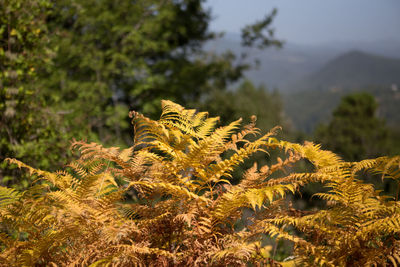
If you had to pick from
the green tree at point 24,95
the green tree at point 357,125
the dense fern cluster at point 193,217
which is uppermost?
the green tree at point 357,125

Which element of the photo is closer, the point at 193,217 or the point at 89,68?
the point at 193,217

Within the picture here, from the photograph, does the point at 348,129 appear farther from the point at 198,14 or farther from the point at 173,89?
the point at 173,89

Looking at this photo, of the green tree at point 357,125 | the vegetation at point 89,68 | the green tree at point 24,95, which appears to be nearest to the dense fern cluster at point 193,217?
the vegetation at point 89,68

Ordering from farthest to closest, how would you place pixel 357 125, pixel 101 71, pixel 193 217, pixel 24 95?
pixel 357 125 < pixel 101 71 < pixel 24 95 < pixel 193 217

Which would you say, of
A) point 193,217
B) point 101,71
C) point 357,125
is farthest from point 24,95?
point 357,125

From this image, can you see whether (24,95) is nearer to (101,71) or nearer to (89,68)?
(101,71)

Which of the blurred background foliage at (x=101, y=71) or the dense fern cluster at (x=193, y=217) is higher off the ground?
the blurred background foliage at (x=101, y=71)

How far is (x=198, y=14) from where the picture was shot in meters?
13.4

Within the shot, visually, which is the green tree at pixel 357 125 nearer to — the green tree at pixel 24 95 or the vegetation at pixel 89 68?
the vegetation at pixel 89 68

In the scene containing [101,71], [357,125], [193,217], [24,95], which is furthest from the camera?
[357,125]

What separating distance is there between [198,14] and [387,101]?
10688 centimetres

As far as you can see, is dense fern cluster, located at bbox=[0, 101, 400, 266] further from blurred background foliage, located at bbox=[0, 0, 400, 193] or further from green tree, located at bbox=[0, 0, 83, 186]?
green tree, located at bbox=[0, 0, 83, 186]

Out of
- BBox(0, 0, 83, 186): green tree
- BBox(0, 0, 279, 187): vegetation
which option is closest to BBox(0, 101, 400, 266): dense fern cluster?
BBox(0, 0, 279, 187): vegetation

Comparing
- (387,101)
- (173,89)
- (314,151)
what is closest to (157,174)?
Answer: (314,151)
